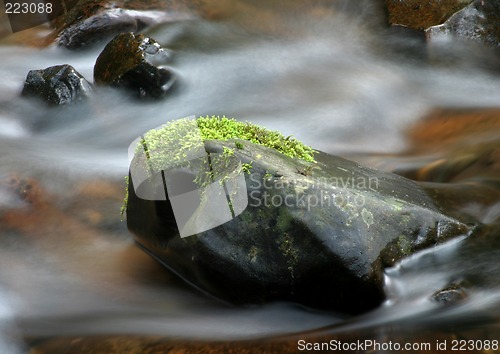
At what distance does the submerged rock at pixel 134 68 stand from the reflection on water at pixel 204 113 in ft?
0.67

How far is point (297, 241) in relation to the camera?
3.70 meters

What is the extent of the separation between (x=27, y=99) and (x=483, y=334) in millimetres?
6646

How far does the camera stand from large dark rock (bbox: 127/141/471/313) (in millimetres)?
3699

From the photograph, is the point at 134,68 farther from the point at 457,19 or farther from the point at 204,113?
the point at 457,19

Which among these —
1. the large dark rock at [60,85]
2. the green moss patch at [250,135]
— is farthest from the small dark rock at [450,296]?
the large dark rock at [60,85]

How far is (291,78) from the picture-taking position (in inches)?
336

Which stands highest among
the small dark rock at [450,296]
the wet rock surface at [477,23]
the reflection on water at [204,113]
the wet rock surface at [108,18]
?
the wet rock surface at [477,23]

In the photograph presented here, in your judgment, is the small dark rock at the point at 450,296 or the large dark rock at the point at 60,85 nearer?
the small dark rock at the point at 450,296

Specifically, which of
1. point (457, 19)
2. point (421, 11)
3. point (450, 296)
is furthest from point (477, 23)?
point (450, 296)

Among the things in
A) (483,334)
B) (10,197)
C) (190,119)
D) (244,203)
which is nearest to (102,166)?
(10,197)

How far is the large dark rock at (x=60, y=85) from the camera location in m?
7.68

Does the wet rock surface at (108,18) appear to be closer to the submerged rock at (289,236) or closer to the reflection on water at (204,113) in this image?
the reflection on water at (204,113)

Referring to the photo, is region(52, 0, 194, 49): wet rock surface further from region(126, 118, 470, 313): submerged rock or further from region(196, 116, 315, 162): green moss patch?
region(126, 118, 470, 313): submerged rock

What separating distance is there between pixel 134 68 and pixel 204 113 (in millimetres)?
1093
